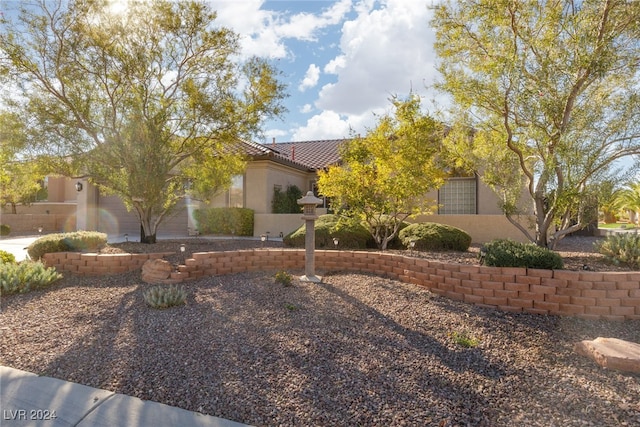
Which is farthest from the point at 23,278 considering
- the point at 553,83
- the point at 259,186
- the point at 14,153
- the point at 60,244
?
the point at 553,83

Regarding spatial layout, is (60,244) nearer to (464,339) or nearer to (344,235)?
(344,235)

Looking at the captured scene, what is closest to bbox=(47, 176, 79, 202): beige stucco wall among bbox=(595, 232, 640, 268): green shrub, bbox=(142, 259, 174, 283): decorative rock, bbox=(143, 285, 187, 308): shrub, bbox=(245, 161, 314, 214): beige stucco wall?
bbox=(245, 161, 314, 214): beige stucco wall

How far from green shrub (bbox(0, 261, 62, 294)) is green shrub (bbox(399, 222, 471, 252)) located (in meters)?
7.09

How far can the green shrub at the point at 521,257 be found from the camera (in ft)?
16.7

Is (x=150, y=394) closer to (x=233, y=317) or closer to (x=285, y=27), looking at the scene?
(x=233, y=317)

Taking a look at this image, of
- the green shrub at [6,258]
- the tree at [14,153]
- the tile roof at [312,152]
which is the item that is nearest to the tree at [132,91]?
the tree at [14,153]

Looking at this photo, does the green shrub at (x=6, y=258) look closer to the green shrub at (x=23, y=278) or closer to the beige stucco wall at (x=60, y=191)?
the green shrub at (x=23, y=278)

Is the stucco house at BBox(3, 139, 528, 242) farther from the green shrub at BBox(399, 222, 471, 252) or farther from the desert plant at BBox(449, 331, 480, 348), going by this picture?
the desert plant at BBox(449, 331, 480, 348)

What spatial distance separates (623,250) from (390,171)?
4.28 m

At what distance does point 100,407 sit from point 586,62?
754 cm

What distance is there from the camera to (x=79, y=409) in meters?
2.86

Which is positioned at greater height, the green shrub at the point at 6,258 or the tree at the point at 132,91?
the tree at the point at 132,91

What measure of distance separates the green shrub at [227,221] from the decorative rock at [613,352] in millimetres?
11255

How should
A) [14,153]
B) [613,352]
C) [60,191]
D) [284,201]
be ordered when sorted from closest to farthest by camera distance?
[613,352]
[14,153]
[284,201]
[60,191]
